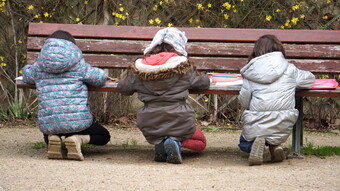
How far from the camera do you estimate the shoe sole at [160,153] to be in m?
4.55

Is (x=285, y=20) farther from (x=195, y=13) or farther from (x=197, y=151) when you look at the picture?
(x=197, y=151)

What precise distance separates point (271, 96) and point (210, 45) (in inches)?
48.7

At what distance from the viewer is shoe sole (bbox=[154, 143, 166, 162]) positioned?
455 cm

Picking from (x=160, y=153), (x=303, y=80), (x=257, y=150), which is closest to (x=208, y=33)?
(x=303, y=80)

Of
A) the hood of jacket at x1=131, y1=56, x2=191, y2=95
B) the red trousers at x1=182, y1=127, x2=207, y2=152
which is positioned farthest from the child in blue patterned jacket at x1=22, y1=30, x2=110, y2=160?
the red trousers at x1=182, y1=127, x2=207, y2=152

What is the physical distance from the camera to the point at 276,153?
4445mm

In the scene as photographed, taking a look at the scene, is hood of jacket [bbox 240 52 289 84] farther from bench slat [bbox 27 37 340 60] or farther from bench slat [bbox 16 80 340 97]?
bench slat [bbox 27 37 340 60]

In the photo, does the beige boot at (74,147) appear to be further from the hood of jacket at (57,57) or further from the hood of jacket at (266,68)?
the hood of jacket at (266,68)

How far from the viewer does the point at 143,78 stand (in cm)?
444

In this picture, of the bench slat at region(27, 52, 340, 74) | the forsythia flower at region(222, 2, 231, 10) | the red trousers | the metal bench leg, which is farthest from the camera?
the forsythia flower at region(222, 2, 231, 10)

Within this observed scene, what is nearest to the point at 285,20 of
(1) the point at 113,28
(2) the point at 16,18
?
(1) the point at 113,28

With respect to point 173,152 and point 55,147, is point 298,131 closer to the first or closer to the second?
point 173,152

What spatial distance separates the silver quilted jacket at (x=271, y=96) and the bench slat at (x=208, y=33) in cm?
97

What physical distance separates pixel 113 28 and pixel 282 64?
1814mm
